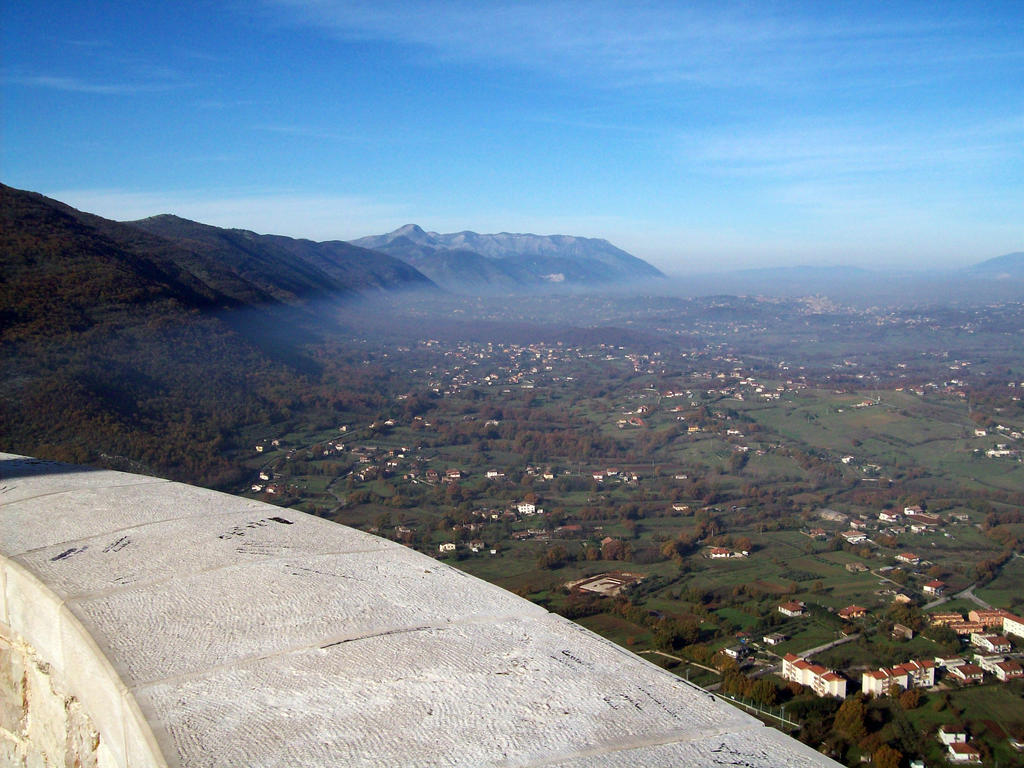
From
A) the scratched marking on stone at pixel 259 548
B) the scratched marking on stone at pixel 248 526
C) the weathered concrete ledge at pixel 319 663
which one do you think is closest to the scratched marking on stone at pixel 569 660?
the weathered concrete ledge at pixel 319 663

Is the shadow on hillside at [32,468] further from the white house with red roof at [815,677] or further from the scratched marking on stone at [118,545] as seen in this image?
the white house with red roof at [815,677]

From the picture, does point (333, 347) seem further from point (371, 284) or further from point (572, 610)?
point (371, 284)

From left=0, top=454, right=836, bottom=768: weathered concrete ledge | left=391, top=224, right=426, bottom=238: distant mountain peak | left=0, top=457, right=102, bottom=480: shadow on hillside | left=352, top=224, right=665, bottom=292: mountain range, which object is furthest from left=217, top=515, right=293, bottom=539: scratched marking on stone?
left=391, top=224, right=426, bottom=238: distant mountain peak

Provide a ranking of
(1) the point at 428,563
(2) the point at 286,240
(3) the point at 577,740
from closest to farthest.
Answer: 1. (3) the point at 577,740
2. (1) the point at 428,563
3. (2) the point at 286,240

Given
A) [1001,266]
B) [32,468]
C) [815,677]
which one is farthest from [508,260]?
[32,468]

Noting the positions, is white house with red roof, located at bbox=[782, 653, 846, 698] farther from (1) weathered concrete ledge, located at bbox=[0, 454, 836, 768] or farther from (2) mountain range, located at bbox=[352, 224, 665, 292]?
(2) mountain range, located at bbox=[352, 224, 665, 292]

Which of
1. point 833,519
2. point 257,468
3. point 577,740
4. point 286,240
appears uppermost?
point 286,240

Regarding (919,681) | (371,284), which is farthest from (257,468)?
(371,284)
